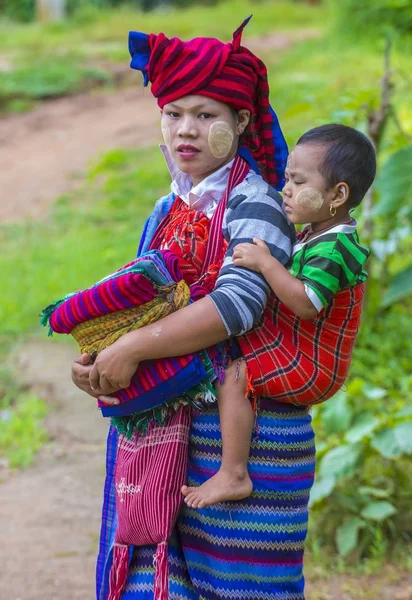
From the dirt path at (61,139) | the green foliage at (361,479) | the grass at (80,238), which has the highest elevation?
the dirt path at (61,139)

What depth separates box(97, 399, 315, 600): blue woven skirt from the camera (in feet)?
6.96

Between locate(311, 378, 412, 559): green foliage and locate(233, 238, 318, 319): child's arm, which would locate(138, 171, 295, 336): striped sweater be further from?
locate(311, 378, 412, 559): green foliage

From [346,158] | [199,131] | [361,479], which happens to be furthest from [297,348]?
[361,479]

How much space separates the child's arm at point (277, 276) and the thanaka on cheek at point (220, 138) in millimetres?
271

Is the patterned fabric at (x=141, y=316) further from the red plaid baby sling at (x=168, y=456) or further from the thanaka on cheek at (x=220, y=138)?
the thanaka on cheek at (x=220, y=138)

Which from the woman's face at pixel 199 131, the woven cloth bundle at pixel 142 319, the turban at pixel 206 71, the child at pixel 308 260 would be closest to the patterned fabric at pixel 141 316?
the woven cloth bundle at pixel 142 319

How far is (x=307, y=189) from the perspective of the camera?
1952mm

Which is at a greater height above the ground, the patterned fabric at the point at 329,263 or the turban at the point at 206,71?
the turban at the point at 206,71

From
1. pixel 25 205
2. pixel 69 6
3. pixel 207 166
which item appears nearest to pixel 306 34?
pixel 69 6

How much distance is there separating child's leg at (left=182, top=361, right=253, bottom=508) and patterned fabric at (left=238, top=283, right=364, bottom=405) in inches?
1.4

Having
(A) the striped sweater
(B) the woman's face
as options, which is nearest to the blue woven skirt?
(A) the striped sweater

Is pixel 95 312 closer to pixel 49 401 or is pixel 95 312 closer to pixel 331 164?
pixel 331 164

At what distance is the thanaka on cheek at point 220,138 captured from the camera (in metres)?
2.08

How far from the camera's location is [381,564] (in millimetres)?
3389
